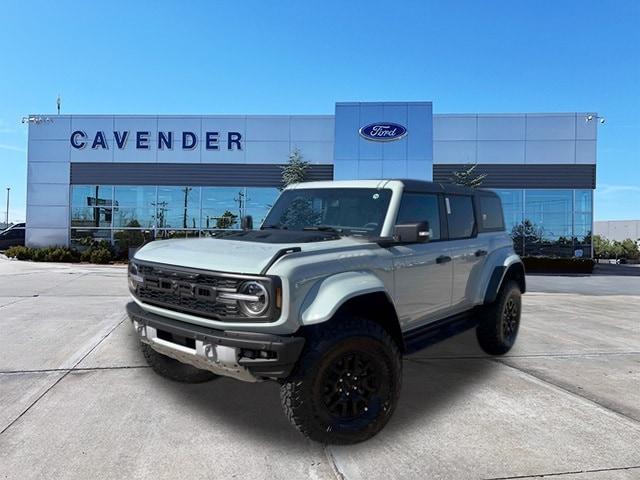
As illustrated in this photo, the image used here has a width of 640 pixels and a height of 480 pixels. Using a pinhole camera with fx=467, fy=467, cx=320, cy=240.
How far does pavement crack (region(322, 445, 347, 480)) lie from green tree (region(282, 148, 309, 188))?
20132 mm

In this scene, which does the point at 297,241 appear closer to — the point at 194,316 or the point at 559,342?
the point at 194,316

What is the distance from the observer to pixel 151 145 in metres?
24.6

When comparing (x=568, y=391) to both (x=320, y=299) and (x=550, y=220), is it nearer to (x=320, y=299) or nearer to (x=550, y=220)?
(x=320, y=299)

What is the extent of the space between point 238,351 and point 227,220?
72.6 feet

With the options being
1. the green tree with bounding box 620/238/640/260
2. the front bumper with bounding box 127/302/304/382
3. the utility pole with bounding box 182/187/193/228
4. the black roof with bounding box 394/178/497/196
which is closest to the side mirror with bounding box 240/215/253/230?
the black roof with bounding box 394/178/497/196

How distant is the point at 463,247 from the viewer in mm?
4961

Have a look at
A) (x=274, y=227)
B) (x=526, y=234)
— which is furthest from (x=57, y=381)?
(x=526, y=234)

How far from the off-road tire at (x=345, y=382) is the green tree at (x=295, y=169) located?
64.9ft

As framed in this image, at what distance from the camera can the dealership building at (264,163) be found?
2362 cm

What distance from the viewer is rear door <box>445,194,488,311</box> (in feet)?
15.9

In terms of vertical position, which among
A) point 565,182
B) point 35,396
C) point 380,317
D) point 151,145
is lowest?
point 35,396

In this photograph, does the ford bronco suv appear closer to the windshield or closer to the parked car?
the windshield

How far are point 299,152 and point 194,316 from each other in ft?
70.4

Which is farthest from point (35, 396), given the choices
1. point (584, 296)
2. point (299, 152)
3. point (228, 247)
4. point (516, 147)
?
point (516, 147)
